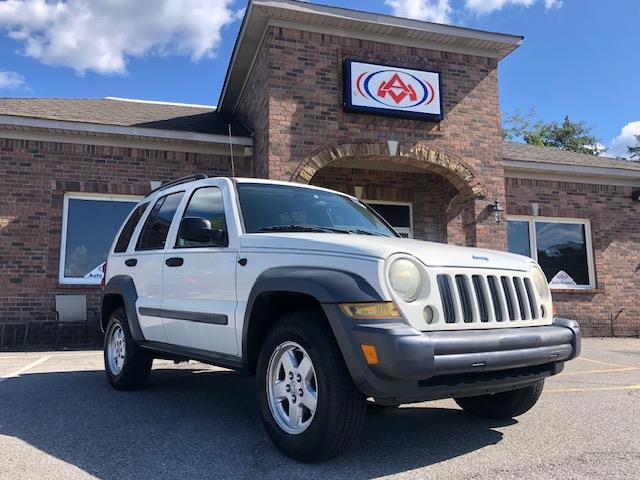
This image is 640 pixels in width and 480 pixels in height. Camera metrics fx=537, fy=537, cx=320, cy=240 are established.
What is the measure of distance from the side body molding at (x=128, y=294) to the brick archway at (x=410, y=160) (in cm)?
463

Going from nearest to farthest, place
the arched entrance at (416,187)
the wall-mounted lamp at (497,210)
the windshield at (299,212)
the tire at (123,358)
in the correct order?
the windshield at (299,212), the tire at (123,358), the arched entrance at (416,187), the wall-mounted lamp at (497,210)

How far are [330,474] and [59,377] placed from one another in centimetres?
463

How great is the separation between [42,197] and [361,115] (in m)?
6.25

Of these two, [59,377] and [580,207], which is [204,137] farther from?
[580,207]

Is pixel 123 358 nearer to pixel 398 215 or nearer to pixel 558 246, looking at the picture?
pixel 398 215

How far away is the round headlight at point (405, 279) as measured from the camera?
306 centimetres

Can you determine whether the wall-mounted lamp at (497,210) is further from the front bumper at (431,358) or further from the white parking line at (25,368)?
the white parking line at (25,368)

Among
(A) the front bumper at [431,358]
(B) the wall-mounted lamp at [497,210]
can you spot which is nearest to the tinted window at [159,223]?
(A) the front bumper at [431,358]

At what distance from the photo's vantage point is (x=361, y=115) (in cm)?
1012

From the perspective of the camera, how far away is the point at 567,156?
595 inches

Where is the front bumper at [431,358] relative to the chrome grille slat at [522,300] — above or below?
below

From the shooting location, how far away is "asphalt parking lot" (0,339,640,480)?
310cm

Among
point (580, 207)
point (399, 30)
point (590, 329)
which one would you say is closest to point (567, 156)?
point (580, 207)

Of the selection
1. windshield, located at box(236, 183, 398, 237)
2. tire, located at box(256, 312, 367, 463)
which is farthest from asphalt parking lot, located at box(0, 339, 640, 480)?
windshield, located at box(236, 183, 398, 237)
